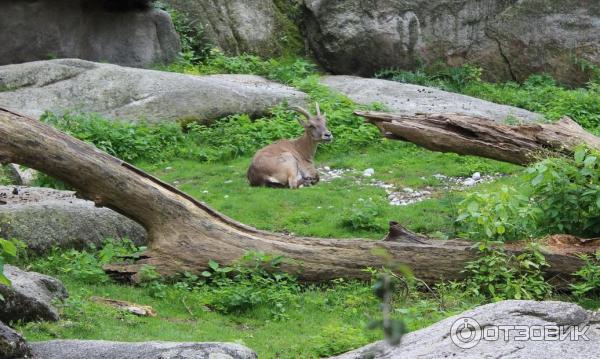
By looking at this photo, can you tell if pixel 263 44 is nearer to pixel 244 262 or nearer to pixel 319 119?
pixel 319 119

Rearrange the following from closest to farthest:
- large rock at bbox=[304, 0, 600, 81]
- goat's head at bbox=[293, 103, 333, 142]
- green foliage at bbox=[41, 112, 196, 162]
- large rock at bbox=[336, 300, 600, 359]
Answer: large rock at bbox=[336, 300, 600, 359], green foliage at bbox=[41, 112, 196, 162], goat's head at bbox=[293, 103, 333, 142], large rock at bbox=[304, 0, 600, 81]

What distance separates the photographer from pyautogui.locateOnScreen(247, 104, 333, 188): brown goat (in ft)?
45.8

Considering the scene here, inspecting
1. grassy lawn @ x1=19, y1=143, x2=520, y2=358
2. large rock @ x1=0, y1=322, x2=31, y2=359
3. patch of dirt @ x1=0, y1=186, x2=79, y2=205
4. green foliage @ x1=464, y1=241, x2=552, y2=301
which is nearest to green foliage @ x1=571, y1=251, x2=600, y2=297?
green foliage @ x1=464, y1=241, x2=552, y2=301

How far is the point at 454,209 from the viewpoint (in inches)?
448

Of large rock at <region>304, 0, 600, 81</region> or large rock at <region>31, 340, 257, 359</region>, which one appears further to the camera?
large rock at <region>304, 0, 600, 81</region>

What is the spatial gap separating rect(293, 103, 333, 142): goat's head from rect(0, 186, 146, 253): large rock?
16.2 ft

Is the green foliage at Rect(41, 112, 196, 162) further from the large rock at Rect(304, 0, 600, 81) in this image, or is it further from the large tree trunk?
the large rock at Rect(304, 0, 600, 81)

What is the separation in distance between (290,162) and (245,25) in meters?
7.25

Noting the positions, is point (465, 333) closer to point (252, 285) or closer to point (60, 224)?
point (252, 285)

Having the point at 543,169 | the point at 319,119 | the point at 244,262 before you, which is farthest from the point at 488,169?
the point at 244,262

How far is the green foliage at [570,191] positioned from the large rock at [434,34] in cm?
1070

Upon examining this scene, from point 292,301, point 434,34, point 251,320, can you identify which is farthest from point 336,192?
point 434,34

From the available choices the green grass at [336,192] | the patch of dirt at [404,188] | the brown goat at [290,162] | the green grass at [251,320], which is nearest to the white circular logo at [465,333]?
the green grass at [251,320]

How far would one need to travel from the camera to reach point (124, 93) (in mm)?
16422
